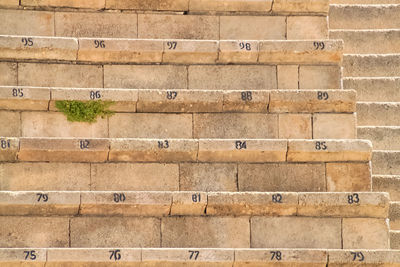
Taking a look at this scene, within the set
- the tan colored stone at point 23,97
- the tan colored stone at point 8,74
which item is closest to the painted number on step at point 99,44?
the tan colored stone at point 23,97

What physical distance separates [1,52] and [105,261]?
3.75 meters

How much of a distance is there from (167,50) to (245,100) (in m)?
1.46

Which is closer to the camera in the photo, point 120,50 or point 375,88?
point 120,50

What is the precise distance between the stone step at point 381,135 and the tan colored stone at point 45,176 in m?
4.48

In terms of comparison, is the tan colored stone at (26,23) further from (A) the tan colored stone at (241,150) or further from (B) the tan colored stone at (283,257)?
(B) the tan colored stone at (283,257)

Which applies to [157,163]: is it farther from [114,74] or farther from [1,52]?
[1,52]

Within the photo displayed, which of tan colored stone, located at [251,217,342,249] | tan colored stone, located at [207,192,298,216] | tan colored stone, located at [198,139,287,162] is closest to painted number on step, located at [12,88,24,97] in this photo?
tan colored stone, located at [198,139,287,162]

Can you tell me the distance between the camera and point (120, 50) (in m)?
15.7

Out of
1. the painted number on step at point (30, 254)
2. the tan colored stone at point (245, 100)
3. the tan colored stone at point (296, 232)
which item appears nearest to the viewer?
the painted number on step at point (30, 254)

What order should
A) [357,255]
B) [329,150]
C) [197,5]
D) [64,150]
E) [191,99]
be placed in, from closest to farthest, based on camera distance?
1. [357,255]
2. [64,150]
3. [329,150]
4. [191,99]
5. [197,5]

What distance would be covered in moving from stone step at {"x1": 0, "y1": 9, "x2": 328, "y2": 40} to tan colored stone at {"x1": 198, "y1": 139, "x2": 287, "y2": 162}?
2154 mm

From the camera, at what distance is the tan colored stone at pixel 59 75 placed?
1560 centimetres

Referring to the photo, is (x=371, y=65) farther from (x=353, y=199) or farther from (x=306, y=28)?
(x=353, y=199)

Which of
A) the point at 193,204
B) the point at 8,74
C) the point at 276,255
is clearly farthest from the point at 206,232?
the point at 8,74
